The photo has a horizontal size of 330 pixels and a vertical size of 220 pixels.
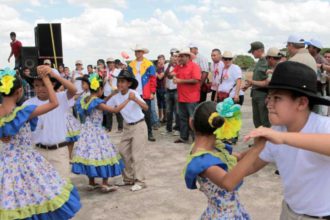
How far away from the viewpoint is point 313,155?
6.84 ft

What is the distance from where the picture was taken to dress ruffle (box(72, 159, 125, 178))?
5855 mm

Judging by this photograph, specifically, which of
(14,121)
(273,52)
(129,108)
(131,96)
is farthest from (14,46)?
(14,121)

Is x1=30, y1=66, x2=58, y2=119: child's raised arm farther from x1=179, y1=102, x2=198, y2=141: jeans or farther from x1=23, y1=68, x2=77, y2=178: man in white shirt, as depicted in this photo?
x1=179, y1=102, x2=198, y2=141: jeans

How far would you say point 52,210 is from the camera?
3783mm

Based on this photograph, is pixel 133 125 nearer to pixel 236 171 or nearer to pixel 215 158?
pixel 215 158

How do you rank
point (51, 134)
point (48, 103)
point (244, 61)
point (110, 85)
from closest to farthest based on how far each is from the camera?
point (48, 103) → point (51, 134) → point (110, 85) → point (244, 61)

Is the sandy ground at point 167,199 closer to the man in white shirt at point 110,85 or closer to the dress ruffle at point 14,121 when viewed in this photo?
the dress ruffle at point 14,121

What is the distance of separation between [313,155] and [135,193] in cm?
411

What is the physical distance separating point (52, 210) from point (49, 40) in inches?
206

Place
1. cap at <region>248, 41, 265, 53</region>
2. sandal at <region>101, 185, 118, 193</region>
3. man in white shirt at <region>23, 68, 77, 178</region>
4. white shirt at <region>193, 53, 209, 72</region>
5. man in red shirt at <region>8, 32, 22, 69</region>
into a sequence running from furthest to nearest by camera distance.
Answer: man in red shirt at <region>8, 32, 22, 69</region>
white shirt at <region>193, 53, 209, 72</region>
cap at <region>248, 41, 265, 53</region>
sandal at <region>101, 185, 118, 193</region>
man in white shirt at <region>23, 68, 77, 178</region>

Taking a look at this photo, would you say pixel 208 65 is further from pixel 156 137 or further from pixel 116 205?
pixel 116 205

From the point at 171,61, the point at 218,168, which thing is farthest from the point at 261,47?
the point at 218,168

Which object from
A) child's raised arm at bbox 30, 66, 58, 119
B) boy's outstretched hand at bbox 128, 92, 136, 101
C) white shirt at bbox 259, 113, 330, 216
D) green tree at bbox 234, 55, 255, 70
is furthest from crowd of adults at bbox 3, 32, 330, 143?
green tree at bbox 234, 55, 255, 70

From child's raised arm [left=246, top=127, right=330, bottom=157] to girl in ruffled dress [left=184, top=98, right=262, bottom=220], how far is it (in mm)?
501
